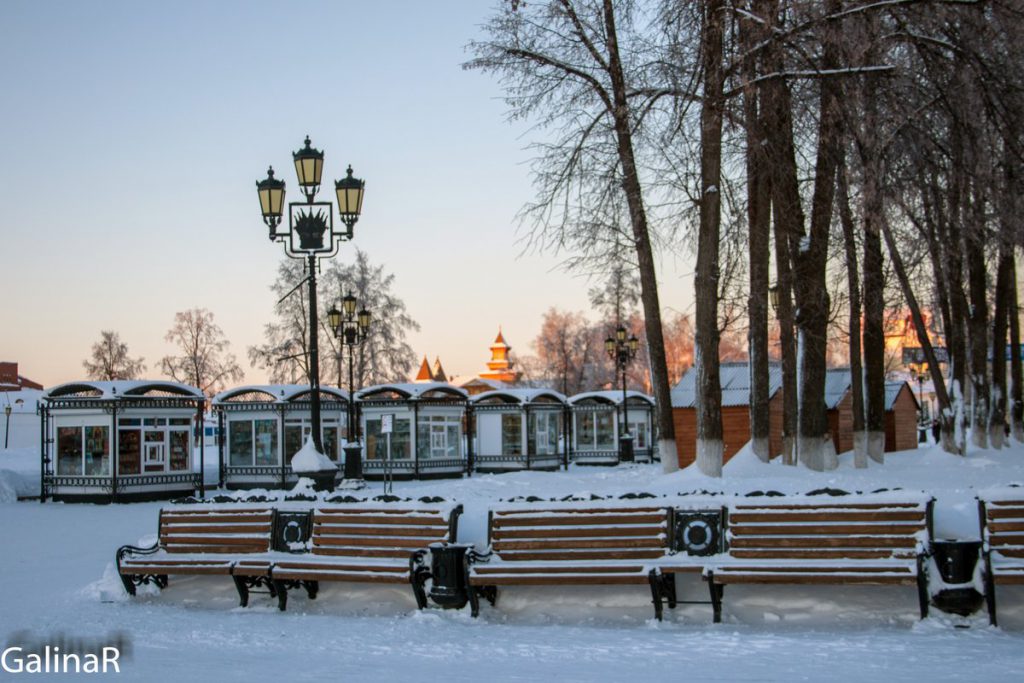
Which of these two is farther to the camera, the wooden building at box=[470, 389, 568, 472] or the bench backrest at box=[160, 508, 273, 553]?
the wooden building at box=[470, 389, 568, 472]

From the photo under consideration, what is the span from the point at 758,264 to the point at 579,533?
10433mm

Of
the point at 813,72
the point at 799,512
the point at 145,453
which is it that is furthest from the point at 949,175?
the point at 145,453

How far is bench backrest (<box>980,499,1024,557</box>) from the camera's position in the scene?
770cm

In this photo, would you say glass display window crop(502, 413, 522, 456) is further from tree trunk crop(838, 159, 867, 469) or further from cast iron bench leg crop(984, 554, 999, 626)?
cast iron bench leg crop(984, 554, 999, 626)

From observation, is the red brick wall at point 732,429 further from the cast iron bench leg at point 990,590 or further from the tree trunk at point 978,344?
the cast iron bench leg at point 990,590

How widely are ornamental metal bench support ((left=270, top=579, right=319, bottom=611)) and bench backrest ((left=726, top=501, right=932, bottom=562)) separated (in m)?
3.60

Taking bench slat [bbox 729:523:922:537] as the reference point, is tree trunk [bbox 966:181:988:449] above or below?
above

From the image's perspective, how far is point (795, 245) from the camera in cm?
1855

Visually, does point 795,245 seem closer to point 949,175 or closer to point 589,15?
point 949,175

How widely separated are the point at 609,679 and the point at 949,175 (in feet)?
43.5

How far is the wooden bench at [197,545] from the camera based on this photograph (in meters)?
9.49

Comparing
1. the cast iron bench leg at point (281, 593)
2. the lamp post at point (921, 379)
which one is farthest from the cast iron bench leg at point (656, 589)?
the lamp post at point (921, 379)

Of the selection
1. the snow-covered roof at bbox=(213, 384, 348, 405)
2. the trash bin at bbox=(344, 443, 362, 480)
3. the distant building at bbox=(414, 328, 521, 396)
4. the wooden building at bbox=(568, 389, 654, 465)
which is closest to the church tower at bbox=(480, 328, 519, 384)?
the distant building at bbox=(414, 328, 521, 396)

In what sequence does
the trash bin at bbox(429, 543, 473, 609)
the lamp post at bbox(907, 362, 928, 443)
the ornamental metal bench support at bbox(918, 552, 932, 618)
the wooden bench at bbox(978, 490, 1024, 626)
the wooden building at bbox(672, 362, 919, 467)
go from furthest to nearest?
the lamp post at bbox(907, 362, 928, 443), the wooden building at bbox(672, 362, 919, 467), the trash bin at bbox(429, 543, 473, 609), the ornamental metal bench support at bbox(918, 552, 932, 618), the wooden bench at bbox(978, 490, 1024, 626)
